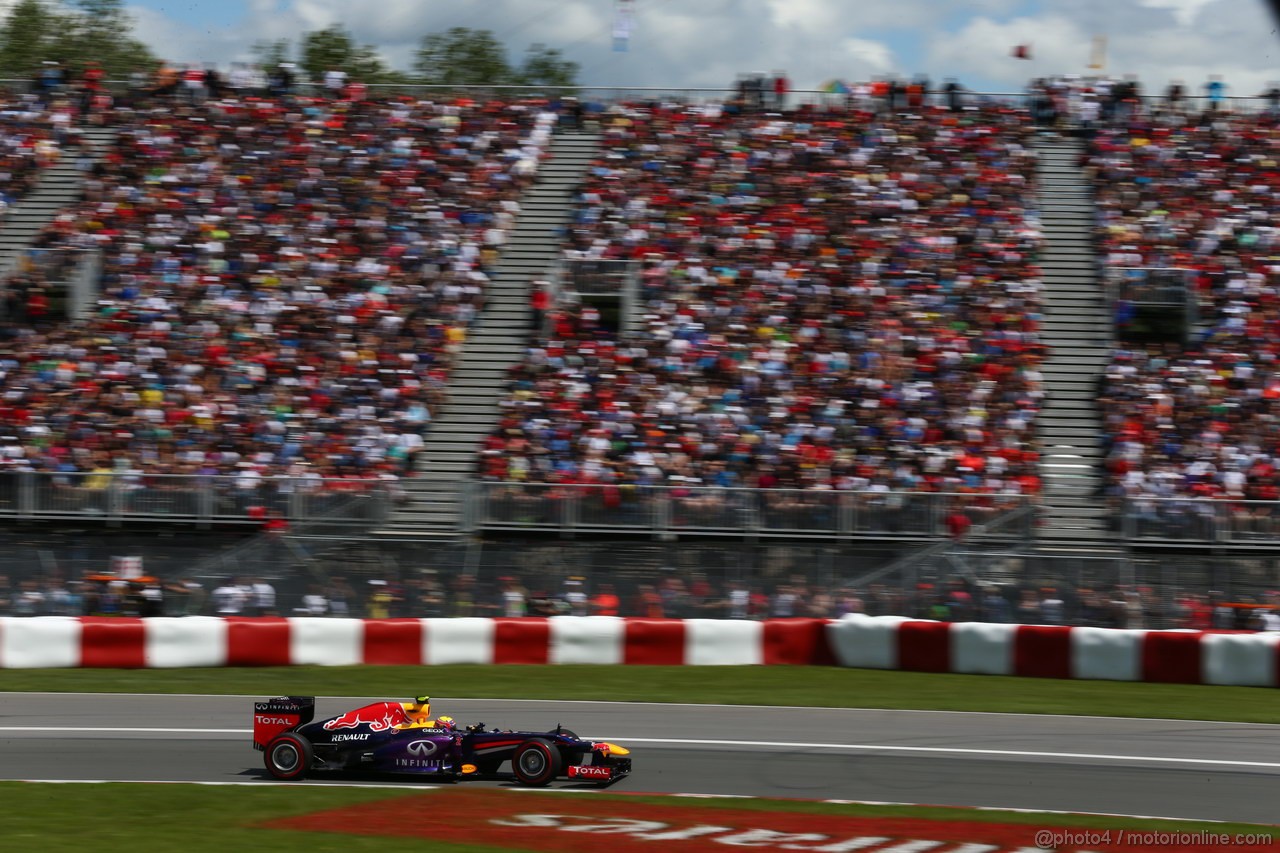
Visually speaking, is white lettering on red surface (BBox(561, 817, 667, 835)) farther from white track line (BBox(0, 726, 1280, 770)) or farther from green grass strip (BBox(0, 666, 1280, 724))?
green grass strip (BBox(0, 666, 1280, 724))

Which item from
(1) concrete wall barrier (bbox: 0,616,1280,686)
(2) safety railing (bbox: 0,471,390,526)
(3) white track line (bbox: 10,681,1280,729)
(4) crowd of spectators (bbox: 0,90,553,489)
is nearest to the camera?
(3) white track line (bbox: 10,681,1280,729)

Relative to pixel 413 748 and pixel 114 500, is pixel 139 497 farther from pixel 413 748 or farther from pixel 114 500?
pixel 413 748

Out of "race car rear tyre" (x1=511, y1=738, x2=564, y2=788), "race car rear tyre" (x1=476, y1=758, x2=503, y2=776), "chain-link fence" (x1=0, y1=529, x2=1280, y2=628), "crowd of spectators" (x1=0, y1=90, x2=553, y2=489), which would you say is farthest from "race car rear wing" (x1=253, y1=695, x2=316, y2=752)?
"crowd of spectators" (x1=0, y1=90, x2=553, y2=489)

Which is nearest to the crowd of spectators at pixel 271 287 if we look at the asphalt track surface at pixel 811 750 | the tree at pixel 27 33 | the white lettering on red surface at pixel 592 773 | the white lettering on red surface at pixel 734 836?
the asphalt track surface at pixel 811 750

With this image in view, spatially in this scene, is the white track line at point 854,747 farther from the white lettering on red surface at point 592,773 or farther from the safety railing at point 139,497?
the safety railing at point 139,497

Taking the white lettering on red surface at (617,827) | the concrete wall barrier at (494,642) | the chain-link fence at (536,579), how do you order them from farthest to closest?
the chain-link fence at (536,579)
the concrete wall barrier at (494,642)
the white lettering on red surface at (617,827)

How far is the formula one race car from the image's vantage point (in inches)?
409

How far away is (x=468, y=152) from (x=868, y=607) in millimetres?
13309

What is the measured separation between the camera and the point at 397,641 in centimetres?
1650

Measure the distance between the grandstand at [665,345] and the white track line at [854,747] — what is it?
14.1 feet

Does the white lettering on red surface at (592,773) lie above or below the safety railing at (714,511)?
below

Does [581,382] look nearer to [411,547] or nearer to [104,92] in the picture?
[411,547]

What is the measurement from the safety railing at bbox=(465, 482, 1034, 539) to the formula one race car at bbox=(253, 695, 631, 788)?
26.8ft

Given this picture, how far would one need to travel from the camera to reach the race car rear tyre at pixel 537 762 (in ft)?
34.0
